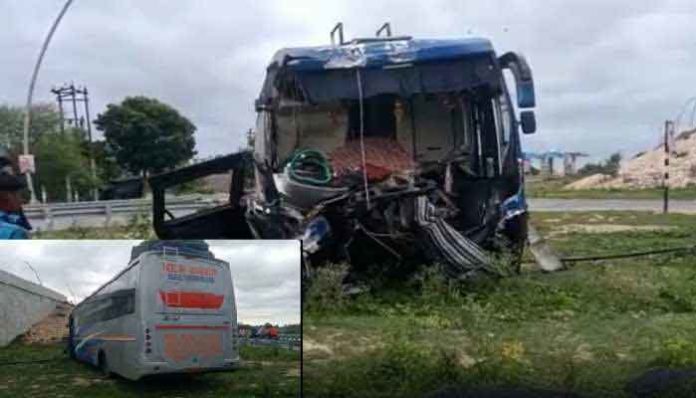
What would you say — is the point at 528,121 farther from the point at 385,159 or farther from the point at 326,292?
the point at 326,292

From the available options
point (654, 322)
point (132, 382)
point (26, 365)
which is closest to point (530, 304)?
point (654, 322)

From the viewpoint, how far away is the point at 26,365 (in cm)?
219

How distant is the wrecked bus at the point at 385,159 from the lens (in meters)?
2.25

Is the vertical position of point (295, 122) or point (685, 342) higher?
point (295, 122)

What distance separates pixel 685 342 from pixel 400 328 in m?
0.64

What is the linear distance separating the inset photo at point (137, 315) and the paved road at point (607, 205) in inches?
25.4

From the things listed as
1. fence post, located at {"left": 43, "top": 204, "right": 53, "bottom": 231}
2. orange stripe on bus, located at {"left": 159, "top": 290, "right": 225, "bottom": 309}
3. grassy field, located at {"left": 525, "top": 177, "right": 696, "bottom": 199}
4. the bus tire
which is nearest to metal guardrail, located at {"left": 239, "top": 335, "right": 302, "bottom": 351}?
orange stripe on bus, located at {"left": 159, "top": 290, "right": 225, "bottom": 309}

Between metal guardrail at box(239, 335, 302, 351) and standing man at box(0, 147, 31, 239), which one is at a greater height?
standing man at box(0, 147, 31, 239)

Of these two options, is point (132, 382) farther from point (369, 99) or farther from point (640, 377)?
point (640, 377)

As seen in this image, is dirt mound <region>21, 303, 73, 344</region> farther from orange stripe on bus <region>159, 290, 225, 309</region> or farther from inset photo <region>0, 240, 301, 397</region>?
orange stripe on bus <region>159, 290, 225, 309</region>

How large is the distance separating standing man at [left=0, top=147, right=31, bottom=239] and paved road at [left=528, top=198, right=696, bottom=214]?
1136mm

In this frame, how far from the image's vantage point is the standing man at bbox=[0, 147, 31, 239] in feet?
7.27

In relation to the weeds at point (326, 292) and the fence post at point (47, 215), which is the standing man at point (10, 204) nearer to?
the fence post at point (47, 215)

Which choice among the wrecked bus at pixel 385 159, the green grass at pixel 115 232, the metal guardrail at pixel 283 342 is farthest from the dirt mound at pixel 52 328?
the metal guardrail at pixel 283 342
